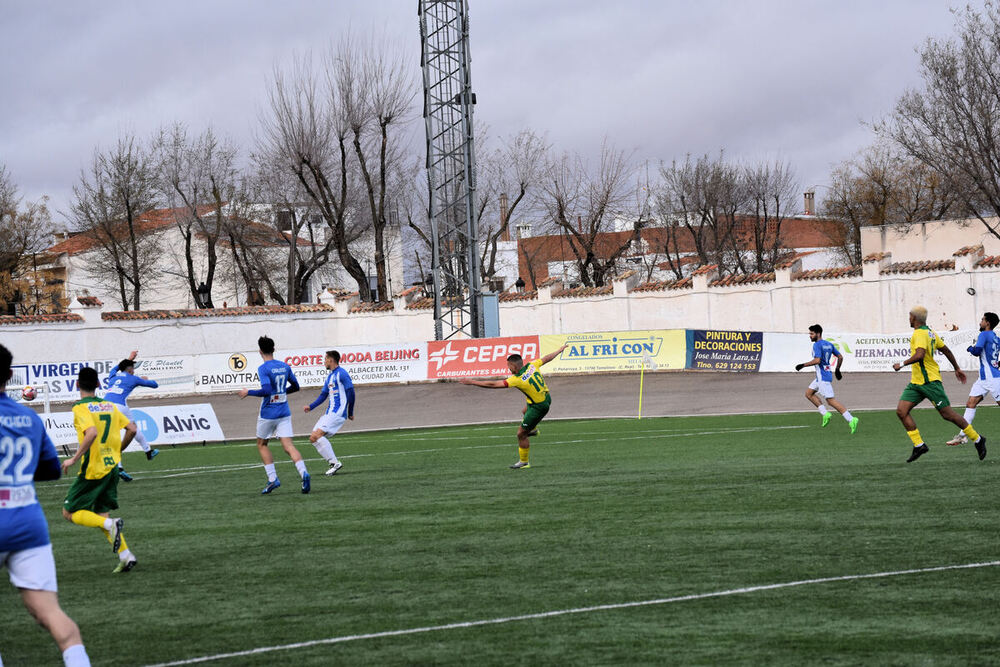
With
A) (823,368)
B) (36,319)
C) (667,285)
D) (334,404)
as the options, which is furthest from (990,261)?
(36,319)

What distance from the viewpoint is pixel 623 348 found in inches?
1467

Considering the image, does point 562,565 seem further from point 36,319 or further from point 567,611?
point 36,319

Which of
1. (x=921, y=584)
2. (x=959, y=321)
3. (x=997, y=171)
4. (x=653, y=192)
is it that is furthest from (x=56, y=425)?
(x=653, y=192)

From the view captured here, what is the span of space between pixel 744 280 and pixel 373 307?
16.0m

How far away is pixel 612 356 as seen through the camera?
123 ft

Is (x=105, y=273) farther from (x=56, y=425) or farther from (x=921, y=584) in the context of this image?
(x=921, y=584)

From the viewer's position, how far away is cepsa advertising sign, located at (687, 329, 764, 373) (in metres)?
36.3

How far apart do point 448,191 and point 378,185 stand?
1544 cm

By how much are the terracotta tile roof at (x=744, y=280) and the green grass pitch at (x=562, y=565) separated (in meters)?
23.7

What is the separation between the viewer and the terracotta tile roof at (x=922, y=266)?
119ft

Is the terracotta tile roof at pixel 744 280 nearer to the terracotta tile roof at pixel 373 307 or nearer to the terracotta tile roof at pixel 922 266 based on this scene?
the terracotta tile roof at pixel 922 266

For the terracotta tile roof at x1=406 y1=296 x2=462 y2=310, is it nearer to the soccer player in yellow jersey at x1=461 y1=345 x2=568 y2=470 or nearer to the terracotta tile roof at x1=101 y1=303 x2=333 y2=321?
the terracotta tile roof at x1=101 y1=303 x2=333 y2=321

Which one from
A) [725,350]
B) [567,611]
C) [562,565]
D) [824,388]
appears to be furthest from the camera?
[725,350]

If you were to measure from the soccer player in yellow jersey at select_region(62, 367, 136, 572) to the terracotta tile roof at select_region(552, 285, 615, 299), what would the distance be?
3402 cm
